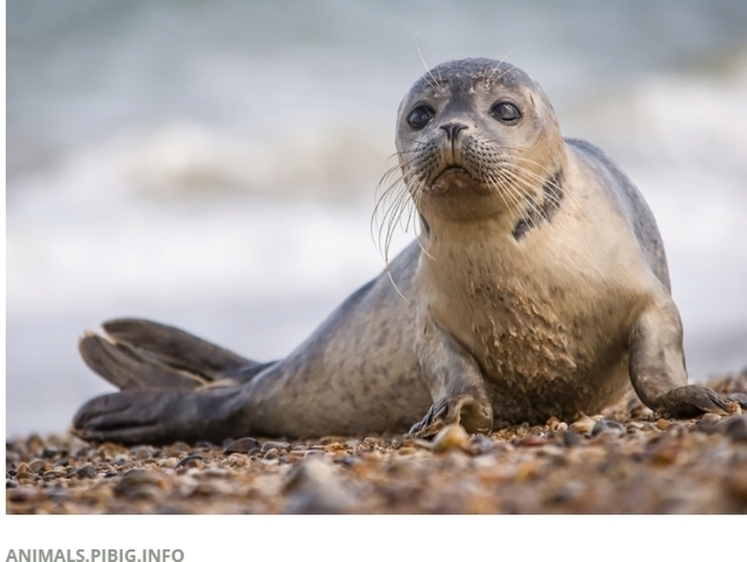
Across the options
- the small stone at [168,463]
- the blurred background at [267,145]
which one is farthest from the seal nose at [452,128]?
the blurred background at [267,145]

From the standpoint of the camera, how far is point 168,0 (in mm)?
15492

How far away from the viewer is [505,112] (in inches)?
181

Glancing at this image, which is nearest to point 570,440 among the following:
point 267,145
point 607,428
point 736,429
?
point 607,428

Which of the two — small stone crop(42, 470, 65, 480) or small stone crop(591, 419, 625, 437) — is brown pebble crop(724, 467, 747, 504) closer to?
small stone crop(591, 419, 625, 437)

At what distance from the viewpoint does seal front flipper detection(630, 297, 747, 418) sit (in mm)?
4336

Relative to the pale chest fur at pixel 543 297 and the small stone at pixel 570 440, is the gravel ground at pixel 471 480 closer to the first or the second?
the small stone at pixel 570 440

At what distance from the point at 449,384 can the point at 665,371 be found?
786 millimetres

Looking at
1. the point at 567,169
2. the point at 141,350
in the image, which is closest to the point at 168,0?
the point at 141,350

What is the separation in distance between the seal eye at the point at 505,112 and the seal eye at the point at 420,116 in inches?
8.4

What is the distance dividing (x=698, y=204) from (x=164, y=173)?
5.38 metres

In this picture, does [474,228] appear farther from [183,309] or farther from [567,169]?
[183,309]

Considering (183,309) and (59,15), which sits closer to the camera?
(183,309)

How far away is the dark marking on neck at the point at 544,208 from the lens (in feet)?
15.3
